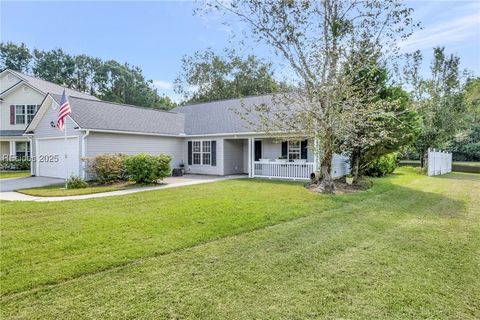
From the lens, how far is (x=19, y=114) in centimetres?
2269

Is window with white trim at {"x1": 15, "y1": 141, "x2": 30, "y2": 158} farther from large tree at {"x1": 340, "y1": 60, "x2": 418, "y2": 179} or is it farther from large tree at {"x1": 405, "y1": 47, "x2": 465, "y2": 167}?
large tree at {"x1": 405, "y1": 47, "x2": 465, "y2": 167}

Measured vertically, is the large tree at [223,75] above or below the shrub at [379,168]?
above

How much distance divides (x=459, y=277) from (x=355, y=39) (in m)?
9.98

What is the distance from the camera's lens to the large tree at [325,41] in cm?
1105

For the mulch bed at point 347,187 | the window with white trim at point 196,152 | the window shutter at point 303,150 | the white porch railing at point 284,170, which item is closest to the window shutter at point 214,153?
the window with white trim at point 196,152

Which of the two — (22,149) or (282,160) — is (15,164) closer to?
(22,149)

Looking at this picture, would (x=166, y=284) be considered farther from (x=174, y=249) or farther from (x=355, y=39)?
(x=355, y=39)

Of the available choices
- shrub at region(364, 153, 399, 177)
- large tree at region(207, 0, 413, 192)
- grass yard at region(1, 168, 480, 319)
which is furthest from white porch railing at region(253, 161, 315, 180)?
grass yard at region(1, 168, 480, 319)

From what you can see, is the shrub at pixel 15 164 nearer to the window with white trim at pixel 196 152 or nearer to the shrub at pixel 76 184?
the shrub at pixel 76 184

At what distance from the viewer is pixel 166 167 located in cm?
1330

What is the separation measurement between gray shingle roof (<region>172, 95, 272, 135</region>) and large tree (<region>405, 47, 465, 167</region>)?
14.1 metres

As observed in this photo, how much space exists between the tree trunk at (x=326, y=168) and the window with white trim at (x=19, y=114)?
23495mm

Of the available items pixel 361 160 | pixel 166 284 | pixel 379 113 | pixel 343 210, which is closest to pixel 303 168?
pixel 361 160

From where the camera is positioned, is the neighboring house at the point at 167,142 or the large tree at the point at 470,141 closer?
the neighboring house at the point at 167,142
